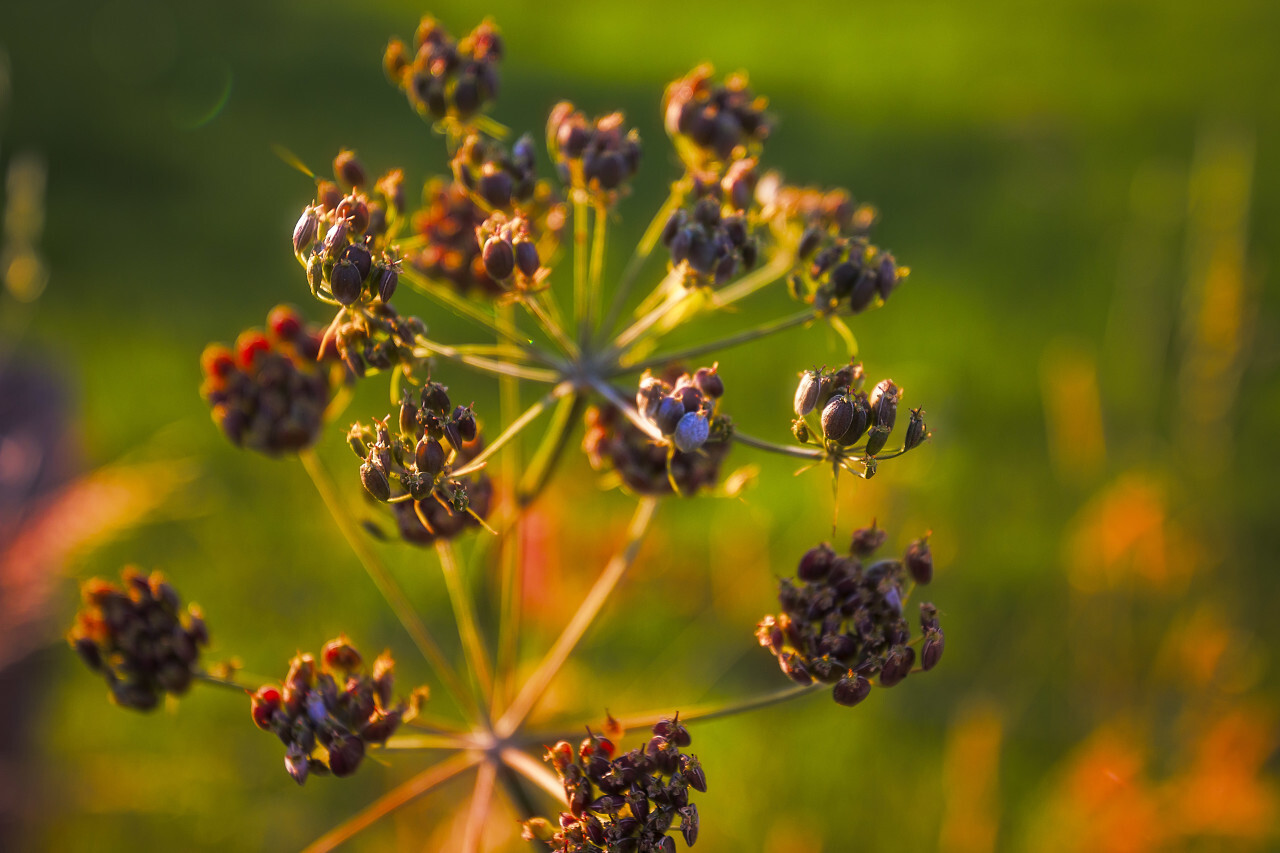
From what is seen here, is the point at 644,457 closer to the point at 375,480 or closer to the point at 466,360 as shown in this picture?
the point at 466,360

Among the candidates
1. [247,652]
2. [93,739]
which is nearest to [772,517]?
[247,652]

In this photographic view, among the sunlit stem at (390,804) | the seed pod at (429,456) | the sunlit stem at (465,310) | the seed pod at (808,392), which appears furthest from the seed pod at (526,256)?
the sunlit stem at (390,804)

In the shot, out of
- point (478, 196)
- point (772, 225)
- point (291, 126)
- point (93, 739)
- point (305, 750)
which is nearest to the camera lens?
point (305, 750)

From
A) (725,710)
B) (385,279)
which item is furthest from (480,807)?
(385,279)

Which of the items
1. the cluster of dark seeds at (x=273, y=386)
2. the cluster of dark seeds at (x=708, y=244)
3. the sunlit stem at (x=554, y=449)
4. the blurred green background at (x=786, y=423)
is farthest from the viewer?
the blurred green background at (x=786, y=423)

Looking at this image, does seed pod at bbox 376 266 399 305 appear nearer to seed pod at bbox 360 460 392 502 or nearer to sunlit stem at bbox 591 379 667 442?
seed pod at bbox 360 460 392 502

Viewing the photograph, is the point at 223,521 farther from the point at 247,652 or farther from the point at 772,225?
the point at 772,225

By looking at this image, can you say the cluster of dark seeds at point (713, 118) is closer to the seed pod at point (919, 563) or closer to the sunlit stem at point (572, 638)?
the sunlit stem at point (572, 638)
